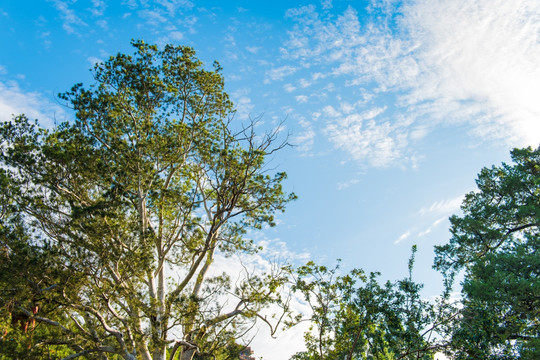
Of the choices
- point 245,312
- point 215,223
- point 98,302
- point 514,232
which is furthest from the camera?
point 514,232

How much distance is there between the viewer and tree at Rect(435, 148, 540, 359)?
24.7ft

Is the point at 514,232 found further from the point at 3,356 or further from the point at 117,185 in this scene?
the point at 3,356

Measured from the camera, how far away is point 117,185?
29.2 ft

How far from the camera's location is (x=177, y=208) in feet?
34.4

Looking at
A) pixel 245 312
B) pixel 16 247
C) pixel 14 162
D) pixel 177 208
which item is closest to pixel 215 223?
pixel 177 208

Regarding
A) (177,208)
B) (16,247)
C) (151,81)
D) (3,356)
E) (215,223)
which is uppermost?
(151,81)

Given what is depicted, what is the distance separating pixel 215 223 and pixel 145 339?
11.2 ft

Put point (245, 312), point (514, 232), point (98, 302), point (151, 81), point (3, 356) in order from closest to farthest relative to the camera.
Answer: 1. point (3, 356)
2. point (98, 302)
3. point (245, 312)
4. point (151, 81)
5. point (514, 232)

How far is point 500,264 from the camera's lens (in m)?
12.7

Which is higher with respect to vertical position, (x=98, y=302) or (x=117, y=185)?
(x=117, y=185)

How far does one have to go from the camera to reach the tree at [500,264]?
297 inches

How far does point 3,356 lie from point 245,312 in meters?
5.54

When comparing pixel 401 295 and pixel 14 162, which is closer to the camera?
pixel 401 295

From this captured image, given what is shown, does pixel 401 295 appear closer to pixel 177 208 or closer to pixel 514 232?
pixel 177 208
